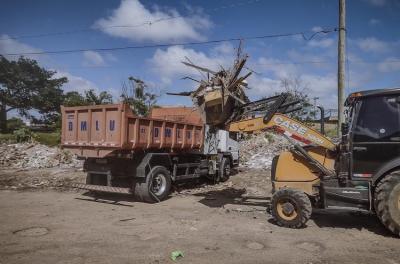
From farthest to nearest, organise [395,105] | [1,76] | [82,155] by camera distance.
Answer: [1,76]
[82,155]
[395,105]

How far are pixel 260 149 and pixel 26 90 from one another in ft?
109

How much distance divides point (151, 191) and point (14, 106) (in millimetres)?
38083

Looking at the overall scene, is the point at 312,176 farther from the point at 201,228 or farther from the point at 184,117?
the point at 184,117

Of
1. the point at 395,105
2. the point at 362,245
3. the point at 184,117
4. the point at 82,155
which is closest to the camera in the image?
the point at 362,245

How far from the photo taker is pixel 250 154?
64.2 feet

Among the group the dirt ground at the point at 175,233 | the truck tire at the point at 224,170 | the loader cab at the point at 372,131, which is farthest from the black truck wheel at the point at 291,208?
the truck tire at the point at 224,170

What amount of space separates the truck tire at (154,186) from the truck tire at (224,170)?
3.25 m

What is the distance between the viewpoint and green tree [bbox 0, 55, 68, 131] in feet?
135

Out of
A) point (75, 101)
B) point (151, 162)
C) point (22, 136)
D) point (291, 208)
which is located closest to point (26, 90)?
point (75, 101)

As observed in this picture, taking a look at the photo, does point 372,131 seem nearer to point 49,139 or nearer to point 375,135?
point 375,135

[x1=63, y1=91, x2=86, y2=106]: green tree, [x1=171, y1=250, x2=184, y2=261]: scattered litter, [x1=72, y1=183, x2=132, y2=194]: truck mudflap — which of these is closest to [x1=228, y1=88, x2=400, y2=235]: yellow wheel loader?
[x1=171, y1=250, x2=184, y2=261]: scattered litter

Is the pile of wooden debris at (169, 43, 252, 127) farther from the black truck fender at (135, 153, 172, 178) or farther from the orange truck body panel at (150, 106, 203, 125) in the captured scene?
the orange truck body panel at (150, 106, 203, 125)

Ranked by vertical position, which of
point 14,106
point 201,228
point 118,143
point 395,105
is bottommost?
point 201,228

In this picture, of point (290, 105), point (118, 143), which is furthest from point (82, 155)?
point (290, 105)
